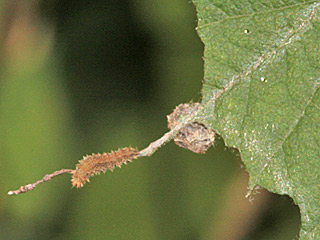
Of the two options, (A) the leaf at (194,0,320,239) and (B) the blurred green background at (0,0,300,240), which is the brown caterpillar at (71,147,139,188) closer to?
(A) the leaf at (194,0,320,239)

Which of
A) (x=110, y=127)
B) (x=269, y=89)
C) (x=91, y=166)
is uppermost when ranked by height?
(x=110, y=127)

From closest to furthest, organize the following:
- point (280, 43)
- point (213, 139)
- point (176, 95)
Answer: point (280, 43) < point (213, 139) < point (176, 95)

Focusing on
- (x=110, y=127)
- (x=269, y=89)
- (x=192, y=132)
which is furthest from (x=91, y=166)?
(x=110, y=127)

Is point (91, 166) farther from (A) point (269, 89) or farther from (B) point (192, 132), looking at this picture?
(A) point (269, 89)

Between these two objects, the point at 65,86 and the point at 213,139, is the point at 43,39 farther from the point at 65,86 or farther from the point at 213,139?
the point at 213,139

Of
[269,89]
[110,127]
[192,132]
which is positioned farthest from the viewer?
[110,127]

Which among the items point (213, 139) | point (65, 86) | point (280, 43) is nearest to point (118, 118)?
point (65, 86)

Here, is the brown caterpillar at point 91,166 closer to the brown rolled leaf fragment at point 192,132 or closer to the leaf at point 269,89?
the brown rolled leaf fragment at point 192,132

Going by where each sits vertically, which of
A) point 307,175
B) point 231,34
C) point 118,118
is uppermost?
point 118,118
